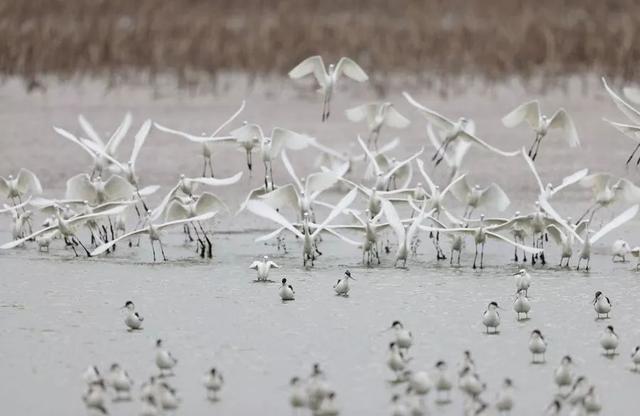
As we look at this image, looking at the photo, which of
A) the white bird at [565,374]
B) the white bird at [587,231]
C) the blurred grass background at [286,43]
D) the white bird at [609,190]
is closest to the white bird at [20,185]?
the white bird at [587,231]

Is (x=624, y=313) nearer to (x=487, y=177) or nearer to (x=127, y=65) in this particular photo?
(x=487, y=177)

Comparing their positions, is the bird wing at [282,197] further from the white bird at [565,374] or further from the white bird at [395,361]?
the white bird at [565,374]

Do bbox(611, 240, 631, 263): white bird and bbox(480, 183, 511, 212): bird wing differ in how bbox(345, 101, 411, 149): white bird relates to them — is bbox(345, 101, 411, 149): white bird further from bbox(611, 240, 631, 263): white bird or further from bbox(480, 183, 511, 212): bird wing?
bbox(611, 240, 631, 263): white bird

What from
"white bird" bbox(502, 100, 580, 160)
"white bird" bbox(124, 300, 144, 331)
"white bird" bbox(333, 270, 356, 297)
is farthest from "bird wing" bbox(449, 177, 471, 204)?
"white bird" bbox(124, 300, 144, 331)

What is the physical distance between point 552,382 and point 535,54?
9.47 meters

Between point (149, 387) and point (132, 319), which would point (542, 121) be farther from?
point (149, 387)

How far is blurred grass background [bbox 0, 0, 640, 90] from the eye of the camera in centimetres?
1399

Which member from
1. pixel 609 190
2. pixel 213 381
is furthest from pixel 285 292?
pixel 609 190

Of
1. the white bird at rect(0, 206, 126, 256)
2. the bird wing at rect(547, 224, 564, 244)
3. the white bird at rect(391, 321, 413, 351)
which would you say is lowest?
the white bird at rect(391, 321, 413, 351)

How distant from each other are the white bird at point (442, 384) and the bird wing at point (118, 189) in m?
3.15

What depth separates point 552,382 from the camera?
5.12 m

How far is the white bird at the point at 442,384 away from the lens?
4840 mm

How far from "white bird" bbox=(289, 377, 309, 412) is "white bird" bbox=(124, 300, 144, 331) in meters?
1.32

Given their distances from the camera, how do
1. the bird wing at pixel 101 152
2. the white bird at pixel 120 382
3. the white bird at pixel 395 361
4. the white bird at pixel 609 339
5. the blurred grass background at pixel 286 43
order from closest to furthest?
the white bird at pixel 120 382 < the white bird at pixel 395 361 < the white bird at pixel 609 339 < the bird wing at pixel 101 152 < the blurred grass background at pixel 286 43
